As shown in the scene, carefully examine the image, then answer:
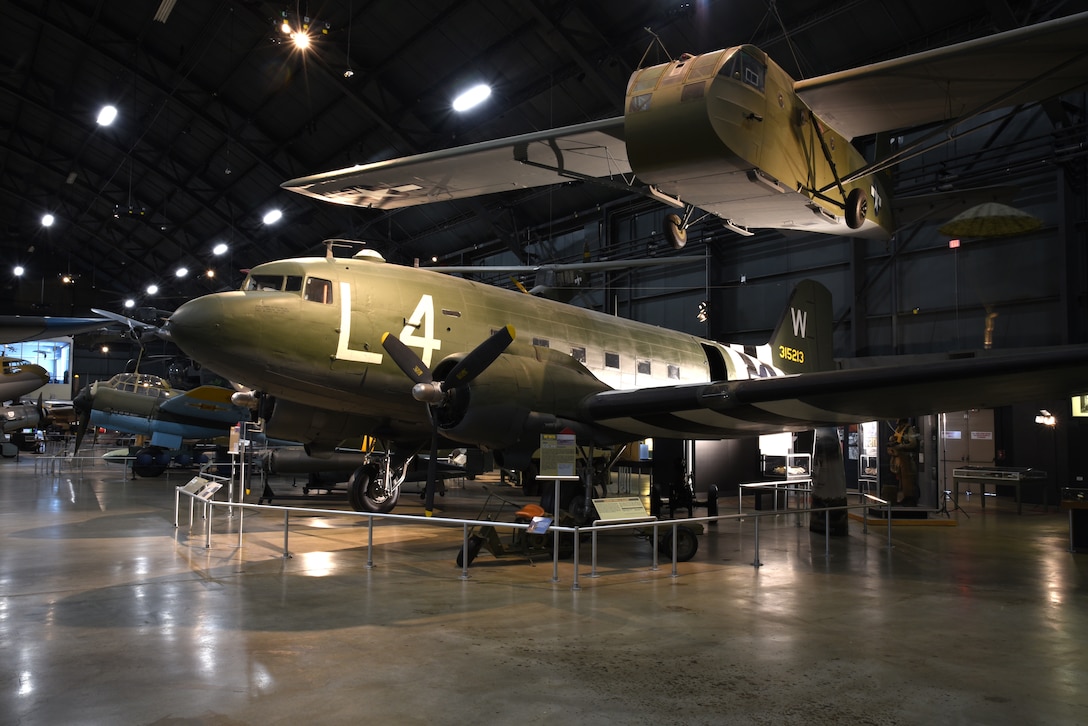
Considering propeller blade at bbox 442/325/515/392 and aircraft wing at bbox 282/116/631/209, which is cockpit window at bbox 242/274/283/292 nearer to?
propeller blade at bbox 442/325/515/392

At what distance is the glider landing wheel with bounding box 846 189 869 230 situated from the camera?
36.4 feet

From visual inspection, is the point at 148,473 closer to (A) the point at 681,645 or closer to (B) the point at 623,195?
(B) the point at 623,195

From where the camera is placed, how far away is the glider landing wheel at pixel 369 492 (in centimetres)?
1382

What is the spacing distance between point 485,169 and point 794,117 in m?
5.72

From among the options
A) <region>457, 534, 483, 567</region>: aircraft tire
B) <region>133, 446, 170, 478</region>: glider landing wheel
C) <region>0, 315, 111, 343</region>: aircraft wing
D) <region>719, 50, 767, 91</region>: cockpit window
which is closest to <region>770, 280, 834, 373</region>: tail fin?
<region>719, 50, 767, 91</region>: cockpit window

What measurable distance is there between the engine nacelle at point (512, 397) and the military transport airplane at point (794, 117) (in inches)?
120

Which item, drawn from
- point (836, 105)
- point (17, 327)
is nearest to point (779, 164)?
point (836, 105)

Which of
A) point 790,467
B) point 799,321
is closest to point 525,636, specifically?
point 799,321

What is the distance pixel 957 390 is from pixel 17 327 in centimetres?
1868

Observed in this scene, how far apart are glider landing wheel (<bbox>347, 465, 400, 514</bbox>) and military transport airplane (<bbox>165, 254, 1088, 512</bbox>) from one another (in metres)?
1.15

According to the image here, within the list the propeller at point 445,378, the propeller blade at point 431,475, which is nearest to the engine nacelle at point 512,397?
Result: the propeller at point 445,378

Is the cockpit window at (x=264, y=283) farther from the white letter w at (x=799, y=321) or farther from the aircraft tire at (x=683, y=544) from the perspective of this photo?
the white letter w at (x=799, y=321)

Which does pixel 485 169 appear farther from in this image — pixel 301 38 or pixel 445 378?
pixel 301 38

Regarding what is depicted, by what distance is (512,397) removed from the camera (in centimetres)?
1021
